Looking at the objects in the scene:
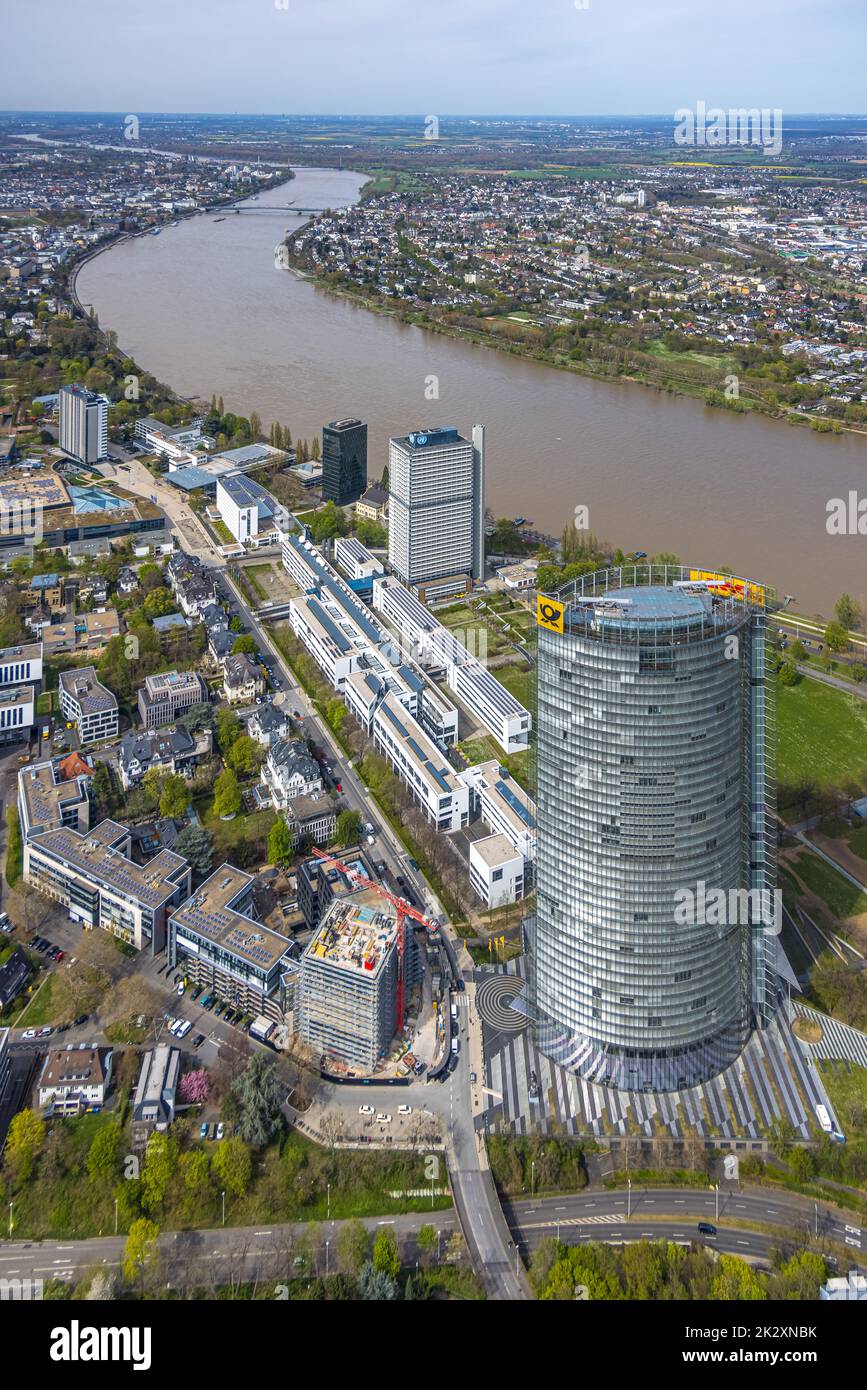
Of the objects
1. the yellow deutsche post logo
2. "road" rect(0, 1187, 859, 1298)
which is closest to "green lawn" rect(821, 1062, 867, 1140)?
"road" rect(0, 1187, 859, 1298)

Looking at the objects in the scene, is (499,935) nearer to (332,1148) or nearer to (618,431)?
(332,1148)

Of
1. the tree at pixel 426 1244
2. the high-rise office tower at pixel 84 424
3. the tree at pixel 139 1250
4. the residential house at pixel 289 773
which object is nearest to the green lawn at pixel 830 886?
the tree at pixel 426 1244

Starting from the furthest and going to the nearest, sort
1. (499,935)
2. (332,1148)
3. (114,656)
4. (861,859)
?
1. (114,656)
2. (861,859)
3. (499,935)
4. (332,1148)

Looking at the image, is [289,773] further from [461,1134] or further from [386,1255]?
[386,1255]

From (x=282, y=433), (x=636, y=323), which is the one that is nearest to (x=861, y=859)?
(x=282, y=433)

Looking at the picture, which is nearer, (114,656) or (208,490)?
(114,656)

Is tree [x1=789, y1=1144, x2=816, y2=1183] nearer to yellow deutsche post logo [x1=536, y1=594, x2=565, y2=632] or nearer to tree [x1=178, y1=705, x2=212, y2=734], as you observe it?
yellow deutsche post logo [x1=536, y1=594, x2=565, y2=632]
